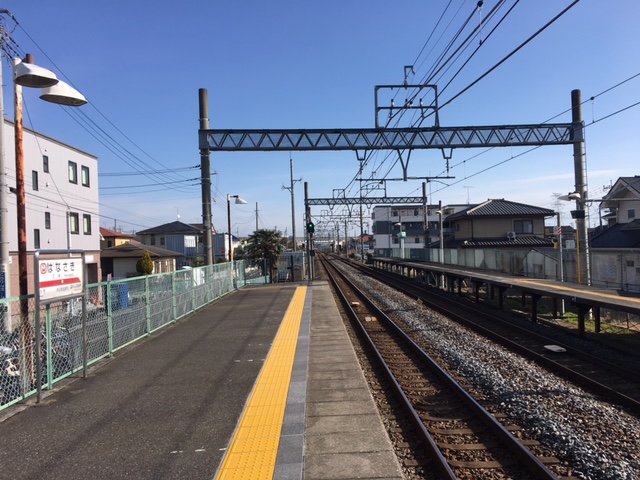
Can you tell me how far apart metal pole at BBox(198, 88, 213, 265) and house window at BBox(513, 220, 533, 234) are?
1323 inches

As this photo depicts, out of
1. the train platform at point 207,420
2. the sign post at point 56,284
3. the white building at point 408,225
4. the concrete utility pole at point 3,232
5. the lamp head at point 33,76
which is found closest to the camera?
the train platform at point 207,420

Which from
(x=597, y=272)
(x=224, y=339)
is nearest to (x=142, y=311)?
(x=224, y=339)

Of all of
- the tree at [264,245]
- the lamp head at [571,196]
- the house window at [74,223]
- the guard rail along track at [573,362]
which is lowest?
the guard rail along track at [573,362]

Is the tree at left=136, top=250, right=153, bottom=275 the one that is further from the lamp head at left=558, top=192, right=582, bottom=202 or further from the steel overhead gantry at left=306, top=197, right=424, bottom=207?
the lamp head at left=558, top=192, right=582, bottom=202

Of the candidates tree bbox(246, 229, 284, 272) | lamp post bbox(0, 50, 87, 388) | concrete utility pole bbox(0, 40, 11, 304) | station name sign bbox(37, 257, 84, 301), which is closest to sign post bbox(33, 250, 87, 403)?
station name sign bbox(37, 257, 84, 301)

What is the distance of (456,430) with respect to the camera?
5957mm

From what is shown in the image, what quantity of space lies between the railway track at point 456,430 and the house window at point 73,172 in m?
24.9

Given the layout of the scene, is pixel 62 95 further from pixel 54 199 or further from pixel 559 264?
pixel 54 199

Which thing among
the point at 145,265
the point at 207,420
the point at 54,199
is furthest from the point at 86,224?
the point at 207,420

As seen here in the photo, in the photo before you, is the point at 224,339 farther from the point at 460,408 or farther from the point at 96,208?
the point at 96,208

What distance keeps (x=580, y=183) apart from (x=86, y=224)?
27.4 metres

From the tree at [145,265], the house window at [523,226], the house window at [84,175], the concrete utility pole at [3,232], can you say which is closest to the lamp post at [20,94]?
the concrete utility pole at [3,232]

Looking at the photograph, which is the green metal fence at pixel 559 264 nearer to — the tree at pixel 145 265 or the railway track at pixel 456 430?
the railway track at pixel 456 430

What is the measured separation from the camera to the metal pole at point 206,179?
1930 cm
